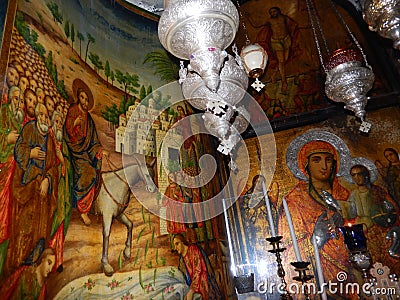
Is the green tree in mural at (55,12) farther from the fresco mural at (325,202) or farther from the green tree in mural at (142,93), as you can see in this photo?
the fresco mural at (325,202)

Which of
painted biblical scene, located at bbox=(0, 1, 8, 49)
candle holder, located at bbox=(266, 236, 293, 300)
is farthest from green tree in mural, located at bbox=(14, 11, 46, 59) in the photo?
candle holder, located at bbox=(266, 236, 293, 300)

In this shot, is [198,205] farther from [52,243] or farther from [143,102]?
[52,243]

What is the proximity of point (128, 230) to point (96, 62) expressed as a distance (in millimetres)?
1963

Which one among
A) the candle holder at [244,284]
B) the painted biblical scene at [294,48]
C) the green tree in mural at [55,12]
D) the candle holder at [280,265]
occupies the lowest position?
the candle holder at [244,284]

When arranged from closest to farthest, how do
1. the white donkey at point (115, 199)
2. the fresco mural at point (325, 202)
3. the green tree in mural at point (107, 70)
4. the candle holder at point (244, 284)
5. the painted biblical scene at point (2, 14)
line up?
1. the painted biblical scene at point (2, 14)
2. the white donkey at point (115, 199)
3. the green tree in mural at point (107, 70)
4. the candle holder at point (244, 284)
5. the fresco mural at point (325, 202)

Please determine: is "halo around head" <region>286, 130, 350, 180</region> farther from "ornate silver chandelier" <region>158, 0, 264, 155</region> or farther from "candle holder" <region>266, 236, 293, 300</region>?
"candle holder" <region>266, 236, 293, 300</region>

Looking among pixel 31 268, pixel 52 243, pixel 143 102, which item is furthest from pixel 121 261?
pixel 143 102

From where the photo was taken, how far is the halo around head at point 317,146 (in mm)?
6246

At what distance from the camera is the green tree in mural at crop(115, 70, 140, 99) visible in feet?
13.8

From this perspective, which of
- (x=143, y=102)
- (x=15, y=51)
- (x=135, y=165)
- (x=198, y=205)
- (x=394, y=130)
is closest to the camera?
(x=15, y=51)

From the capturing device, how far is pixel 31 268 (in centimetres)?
236

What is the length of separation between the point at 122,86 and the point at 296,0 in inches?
157

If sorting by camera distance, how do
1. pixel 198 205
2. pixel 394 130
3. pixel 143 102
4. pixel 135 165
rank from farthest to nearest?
pixel 394 130, pixel 198 205, pixel 143 102, pixel 135 165

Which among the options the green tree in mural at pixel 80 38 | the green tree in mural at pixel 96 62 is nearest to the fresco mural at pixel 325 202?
the green tree in mural at pixel 96 62
